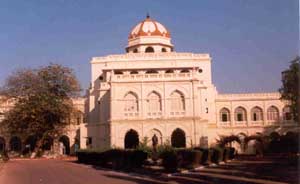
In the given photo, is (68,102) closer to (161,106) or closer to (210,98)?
(161,106)

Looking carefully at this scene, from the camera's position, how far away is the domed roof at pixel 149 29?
65.1 meters

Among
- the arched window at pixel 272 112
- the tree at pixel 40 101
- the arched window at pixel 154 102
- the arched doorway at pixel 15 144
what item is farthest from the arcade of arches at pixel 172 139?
the arched doorway at pixel 15 144

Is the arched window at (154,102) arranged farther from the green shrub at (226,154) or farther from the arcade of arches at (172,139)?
→ the green shrub at (226,154)

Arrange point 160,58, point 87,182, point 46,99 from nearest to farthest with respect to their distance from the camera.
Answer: point 87,182 < point 46,99 < point 160,58

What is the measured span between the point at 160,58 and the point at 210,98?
880 centimetres

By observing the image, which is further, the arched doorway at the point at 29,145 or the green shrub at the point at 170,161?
the arched doorway at the point at 29,145

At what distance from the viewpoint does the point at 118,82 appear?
169 feet

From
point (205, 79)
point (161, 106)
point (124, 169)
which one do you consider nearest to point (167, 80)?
point (161, 106)

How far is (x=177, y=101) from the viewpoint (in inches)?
2029

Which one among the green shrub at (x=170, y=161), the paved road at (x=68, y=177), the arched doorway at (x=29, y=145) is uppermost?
the arched doorway at (x=29, y=145)

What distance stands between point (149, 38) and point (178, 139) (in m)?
17.9

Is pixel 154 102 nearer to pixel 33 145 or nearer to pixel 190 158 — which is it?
pixel 33 145

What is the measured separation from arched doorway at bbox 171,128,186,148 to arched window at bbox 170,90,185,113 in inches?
97.6

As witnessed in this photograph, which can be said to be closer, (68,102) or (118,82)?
(118,82)
